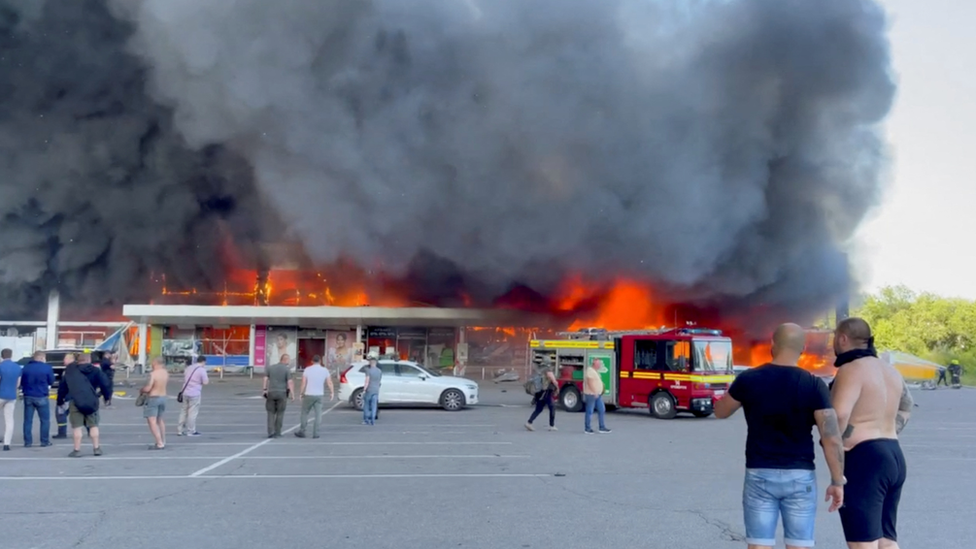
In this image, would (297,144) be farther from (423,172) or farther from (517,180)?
(517,180)

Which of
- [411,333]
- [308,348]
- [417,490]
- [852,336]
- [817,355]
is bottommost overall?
[417,490]

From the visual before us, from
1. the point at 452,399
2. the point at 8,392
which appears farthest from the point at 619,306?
the point at 8,392

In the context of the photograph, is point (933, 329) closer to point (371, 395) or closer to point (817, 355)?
point (817, 355)

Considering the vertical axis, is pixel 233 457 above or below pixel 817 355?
below

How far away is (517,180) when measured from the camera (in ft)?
99.1

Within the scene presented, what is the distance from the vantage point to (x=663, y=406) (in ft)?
59.8

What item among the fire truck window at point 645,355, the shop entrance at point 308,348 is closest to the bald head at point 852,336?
the fire truck window at point 645,355

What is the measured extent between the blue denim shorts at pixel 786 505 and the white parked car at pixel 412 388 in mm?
15224

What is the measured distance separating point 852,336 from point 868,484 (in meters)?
0.79

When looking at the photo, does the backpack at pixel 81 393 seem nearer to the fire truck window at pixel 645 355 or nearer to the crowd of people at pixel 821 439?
the crowd of people at pixel 821 439

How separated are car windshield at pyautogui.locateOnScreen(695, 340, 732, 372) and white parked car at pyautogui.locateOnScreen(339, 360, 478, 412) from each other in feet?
16.4

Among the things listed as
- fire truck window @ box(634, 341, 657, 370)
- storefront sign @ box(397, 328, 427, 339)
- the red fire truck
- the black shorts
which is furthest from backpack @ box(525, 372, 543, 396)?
storefront sign @ box(397, 328, 427, 339)

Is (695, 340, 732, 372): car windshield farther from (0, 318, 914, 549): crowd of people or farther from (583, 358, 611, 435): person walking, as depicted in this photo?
(0, 318, 914, 549): crowd of people

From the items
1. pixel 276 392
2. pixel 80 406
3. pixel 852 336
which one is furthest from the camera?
pixel 276 392
